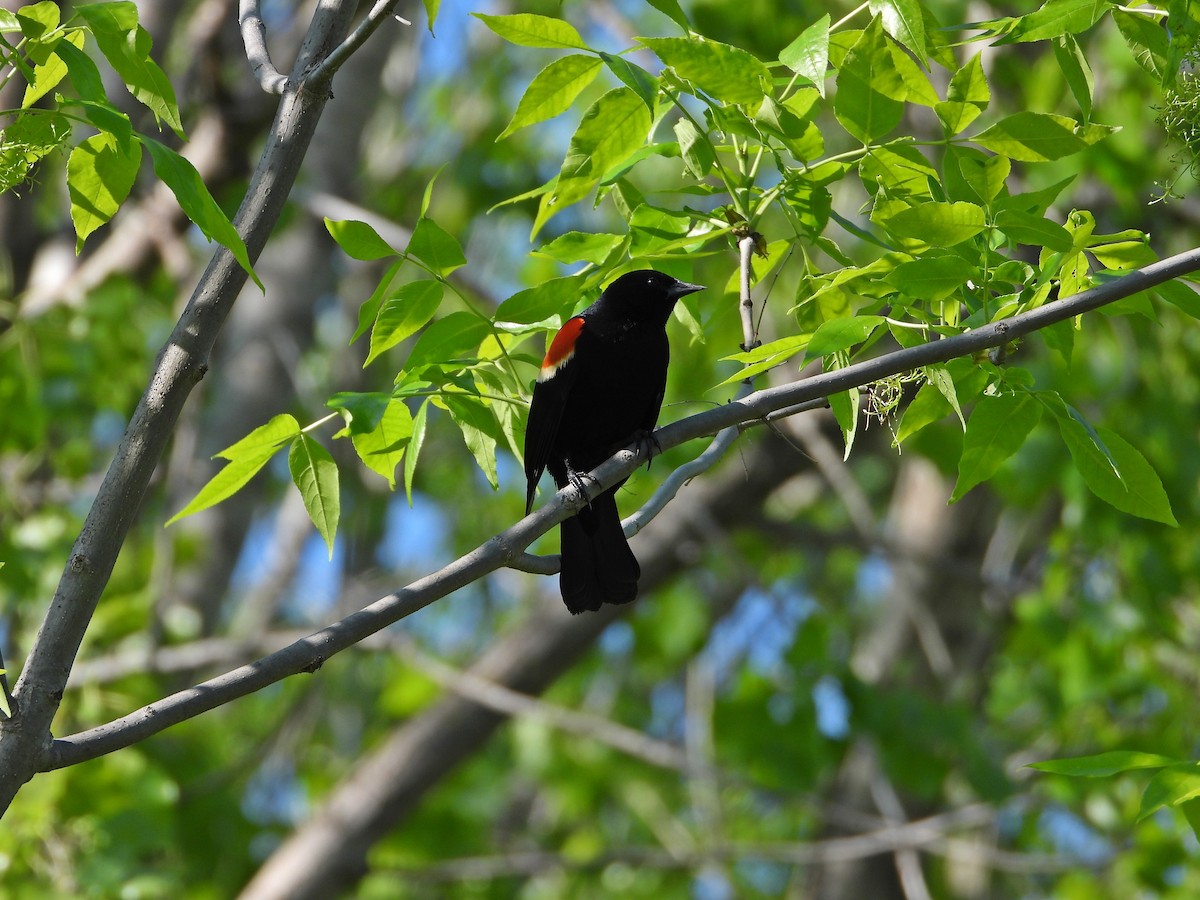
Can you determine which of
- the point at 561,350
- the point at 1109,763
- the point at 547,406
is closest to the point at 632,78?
the point at 1109,763

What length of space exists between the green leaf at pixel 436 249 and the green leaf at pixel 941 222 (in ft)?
2.91

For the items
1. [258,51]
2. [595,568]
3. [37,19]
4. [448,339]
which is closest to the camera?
[37,19]

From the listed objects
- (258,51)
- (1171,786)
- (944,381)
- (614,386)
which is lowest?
(1171,786)

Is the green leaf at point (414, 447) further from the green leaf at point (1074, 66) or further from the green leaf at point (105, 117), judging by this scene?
the green leaf at point (1074, 66)

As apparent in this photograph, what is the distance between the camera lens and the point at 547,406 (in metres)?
3.71

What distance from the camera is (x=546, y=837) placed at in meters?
10.4

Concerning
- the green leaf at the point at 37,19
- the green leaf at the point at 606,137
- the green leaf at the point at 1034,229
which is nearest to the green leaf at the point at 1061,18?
the green leaf at the point at 1034,229

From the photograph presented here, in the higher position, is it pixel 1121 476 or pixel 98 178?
pixel 98 178

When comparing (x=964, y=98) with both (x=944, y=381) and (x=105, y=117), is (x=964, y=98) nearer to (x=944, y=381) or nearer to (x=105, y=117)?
(x=944, y=381)

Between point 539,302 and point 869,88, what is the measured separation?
2.48 feet

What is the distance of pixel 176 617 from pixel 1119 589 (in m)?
5.25

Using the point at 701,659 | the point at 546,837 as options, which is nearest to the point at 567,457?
the point at 701,659

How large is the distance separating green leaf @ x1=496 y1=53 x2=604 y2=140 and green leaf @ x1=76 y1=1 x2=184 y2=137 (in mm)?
592

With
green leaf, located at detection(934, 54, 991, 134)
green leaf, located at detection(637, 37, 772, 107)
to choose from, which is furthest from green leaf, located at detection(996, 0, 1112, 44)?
green leaf, located at detection(637, 37, 772, 107)
